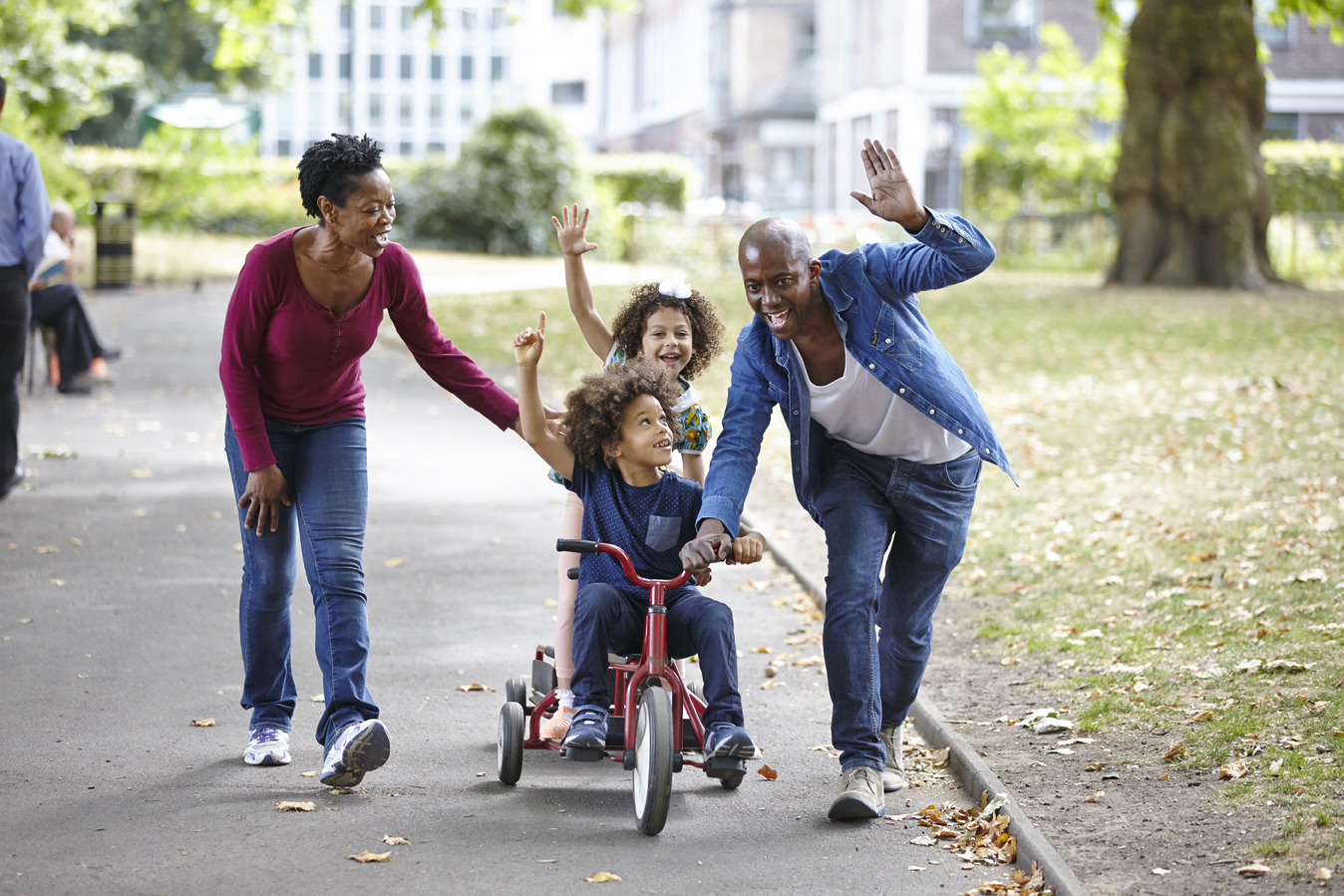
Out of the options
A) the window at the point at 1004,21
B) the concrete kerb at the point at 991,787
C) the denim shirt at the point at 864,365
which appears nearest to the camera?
the concrete kerb at the point at 991,787

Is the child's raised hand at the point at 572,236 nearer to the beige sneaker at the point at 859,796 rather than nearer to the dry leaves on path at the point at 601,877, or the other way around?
the beige sneaker at the point at 859,796

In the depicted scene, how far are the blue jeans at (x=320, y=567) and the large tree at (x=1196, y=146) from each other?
20711 mm

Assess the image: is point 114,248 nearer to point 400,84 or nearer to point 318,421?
point 318,421

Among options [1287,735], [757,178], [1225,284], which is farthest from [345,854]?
[757,178]

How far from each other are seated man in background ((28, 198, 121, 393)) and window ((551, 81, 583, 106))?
235 feet

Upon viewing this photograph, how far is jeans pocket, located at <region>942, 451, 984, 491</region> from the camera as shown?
199 inches

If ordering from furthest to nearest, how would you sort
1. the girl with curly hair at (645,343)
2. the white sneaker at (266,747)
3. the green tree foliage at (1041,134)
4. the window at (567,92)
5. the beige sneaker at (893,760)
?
the window at (567,92), the green tree foliage at (1041,134), the girl with curly hair at (645,343), the white sneaker at (266,747), the beige sneaker at (893,760)

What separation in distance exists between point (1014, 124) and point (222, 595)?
92.8ft

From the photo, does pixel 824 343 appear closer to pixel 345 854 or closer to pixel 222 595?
pixel 345 854

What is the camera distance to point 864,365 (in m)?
4.88

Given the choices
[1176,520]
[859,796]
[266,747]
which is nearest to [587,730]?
[859,796]

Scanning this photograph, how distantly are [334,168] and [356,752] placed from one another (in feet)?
6.10

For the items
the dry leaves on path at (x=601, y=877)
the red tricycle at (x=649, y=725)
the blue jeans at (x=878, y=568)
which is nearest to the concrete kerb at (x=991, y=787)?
the blue jeans at (x=878, y=568)

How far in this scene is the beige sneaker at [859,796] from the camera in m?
4.89
